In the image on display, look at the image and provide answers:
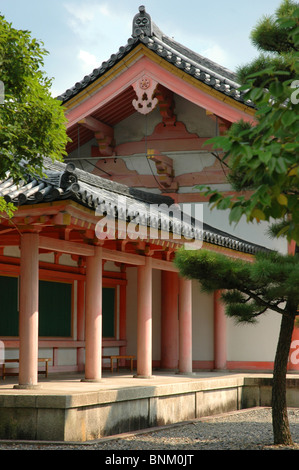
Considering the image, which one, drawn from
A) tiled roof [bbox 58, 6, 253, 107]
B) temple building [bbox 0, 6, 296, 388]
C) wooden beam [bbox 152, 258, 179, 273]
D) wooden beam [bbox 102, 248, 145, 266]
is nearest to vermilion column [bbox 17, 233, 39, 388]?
temple building [bbox 0, 6, 296, 388]

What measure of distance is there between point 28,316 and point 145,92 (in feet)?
27.4

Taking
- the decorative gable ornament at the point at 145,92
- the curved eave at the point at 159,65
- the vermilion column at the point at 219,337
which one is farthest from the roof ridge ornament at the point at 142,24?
the vermilion column at the point at 219,337

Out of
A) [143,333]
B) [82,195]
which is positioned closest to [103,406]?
[82,195]

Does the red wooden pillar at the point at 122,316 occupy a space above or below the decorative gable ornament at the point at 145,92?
below

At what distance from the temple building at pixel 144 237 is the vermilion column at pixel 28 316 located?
1115 millimetres

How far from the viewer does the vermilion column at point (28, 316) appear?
34.6 feet

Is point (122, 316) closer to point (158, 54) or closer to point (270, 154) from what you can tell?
point (158, 54)

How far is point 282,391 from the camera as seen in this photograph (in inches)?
420

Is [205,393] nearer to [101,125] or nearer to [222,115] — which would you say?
[222,115]

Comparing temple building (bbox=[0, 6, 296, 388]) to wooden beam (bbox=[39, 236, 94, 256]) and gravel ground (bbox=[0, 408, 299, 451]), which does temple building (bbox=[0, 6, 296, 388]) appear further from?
gravel ground (bbox=[0, 408, 299, 451])

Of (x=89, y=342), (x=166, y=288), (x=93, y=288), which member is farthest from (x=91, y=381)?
(x=166, y=288)

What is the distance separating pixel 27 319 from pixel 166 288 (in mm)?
7499

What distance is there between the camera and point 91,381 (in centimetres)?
1230

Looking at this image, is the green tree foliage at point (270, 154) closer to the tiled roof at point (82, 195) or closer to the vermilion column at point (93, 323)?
the tiled roof at point (82, 195)
